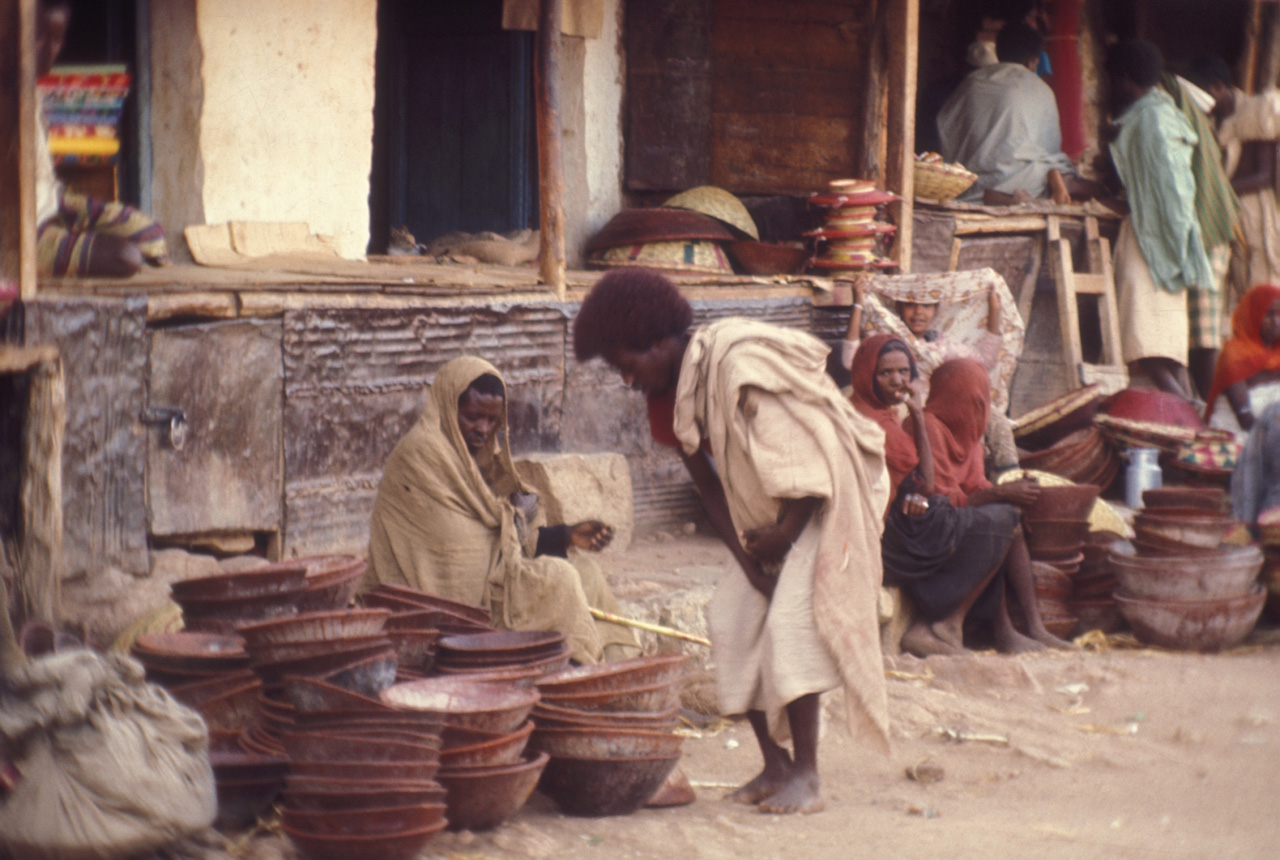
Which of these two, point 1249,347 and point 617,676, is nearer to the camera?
point 617,676

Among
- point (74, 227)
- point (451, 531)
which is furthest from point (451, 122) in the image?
point (451, 531)

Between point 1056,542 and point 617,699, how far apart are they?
3148mm

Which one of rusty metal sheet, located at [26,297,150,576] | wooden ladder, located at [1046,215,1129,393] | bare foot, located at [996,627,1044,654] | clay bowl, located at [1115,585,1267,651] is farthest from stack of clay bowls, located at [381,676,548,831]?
wooden ladder, located at [1046,215,1129,393]

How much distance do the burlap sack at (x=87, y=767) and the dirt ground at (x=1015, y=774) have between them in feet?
2.24

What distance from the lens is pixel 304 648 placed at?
3510 millimetres

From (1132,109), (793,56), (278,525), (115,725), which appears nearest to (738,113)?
(793,56)

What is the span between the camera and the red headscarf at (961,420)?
6258 mm

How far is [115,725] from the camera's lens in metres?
2.98

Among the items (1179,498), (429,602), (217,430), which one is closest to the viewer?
(429,602)

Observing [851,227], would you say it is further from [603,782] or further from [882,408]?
[603,782]

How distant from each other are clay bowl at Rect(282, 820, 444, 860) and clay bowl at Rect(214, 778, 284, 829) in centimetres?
28

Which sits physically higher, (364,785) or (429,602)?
(429,602)

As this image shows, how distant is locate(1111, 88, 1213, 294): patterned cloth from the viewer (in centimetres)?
882

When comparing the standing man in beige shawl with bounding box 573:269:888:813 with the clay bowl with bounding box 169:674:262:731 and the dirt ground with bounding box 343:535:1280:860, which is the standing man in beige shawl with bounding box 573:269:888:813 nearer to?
the dirt ground with bounding box 343:535:1280:860
